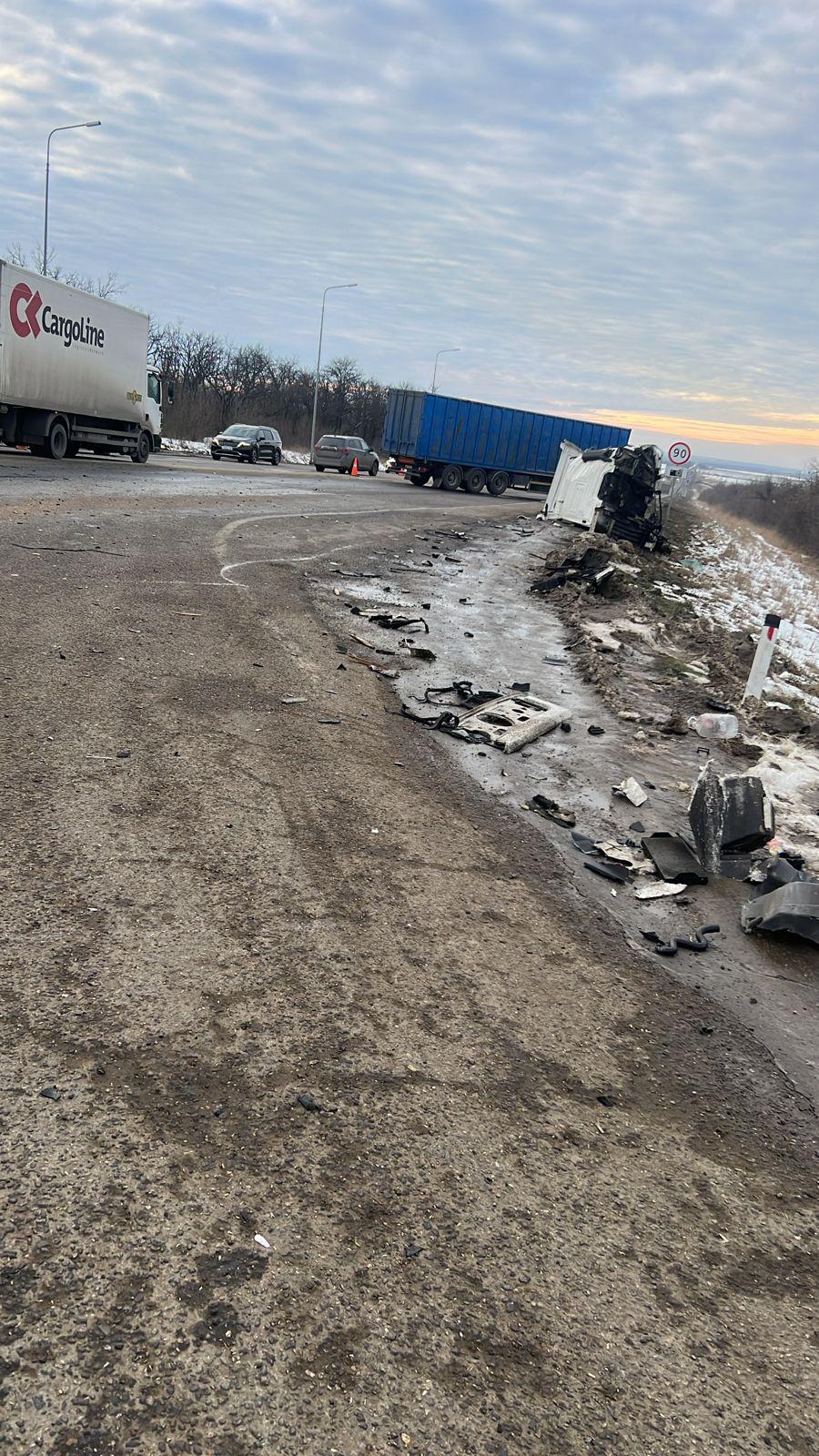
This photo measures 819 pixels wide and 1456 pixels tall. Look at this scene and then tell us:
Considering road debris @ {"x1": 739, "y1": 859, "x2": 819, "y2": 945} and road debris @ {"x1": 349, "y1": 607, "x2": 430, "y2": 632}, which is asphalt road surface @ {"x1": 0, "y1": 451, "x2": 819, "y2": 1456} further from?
road debris @ {"x1": 349, "y1": 607, "x2": 430, "y2": 632}

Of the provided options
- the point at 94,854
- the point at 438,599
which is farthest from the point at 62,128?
the point at 94,854

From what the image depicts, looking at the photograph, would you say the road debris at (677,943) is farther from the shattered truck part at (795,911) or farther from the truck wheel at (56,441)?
the truck wheel at (56,441)

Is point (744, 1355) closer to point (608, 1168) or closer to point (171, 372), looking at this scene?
point (608, 1168)

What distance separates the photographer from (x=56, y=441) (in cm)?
2262

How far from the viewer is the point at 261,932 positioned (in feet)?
12.0

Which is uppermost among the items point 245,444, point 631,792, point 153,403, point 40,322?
point 40,322

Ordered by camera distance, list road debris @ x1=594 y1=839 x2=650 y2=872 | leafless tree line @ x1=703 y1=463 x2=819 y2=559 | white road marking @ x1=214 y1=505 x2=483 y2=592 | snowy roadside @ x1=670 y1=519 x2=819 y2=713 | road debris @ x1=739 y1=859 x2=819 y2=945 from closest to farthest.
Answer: road debris @ x1=739 y1=859 x2=819 y2=945 < road debris @ x1=594 y1=839 x2=650 y2=872 < white road marking @ x1=214 y1=505 x2=483 y2=592 < snowy roadside @ x1=670 y1=519 x2=819 y2=713 < leafless tree line @ x1=703 y1=463 x2=819 y2=559

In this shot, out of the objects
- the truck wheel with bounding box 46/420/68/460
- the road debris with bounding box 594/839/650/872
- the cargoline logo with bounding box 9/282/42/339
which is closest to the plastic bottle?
the road debris with bounding box 594/839/650/872

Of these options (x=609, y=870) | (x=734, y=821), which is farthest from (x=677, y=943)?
(x=734, y=821)

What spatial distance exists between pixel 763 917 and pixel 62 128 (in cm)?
3530

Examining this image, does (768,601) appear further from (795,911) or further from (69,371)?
(795,911)

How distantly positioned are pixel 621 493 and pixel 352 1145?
2270cm

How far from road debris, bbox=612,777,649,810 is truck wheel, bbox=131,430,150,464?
22.5 m

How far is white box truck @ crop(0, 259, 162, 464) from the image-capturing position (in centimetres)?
1984
